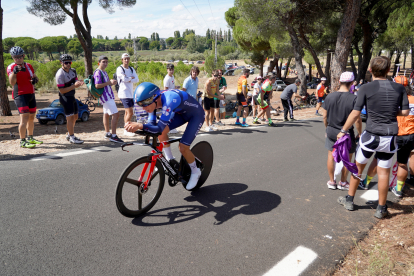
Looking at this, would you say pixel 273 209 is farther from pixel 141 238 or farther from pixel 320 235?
pixel 141 238

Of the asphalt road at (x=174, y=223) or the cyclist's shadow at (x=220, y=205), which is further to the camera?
the cyclist's shadow at (x=220, y=205)

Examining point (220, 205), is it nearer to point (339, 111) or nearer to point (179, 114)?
point (179, 114)

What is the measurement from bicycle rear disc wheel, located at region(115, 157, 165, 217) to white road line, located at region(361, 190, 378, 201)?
324 cm

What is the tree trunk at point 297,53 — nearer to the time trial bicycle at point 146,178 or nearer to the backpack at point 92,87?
the backpack at point 92,87

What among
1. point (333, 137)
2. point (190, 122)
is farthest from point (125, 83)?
point (333, 137)

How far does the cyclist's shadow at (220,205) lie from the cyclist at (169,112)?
366mm

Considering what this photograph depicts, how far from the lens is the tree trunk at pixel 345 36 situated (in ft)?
54.5

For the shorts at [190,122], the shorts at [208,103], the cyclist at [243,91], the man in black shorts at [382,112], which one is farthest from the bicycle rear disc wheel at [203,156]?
the cyclist at [243,91]

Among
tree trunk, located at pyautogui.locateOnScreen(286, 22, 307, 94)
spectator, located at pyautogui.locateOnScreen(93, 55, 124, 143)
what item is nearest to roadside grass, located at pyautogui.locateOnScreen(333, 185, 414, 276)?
spectator, located at pyautogui.locateOnScreen(93, 55, 124, 143)

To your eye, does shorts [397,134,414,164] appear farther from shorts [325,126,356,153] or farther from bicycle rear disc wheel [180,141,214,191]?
bicycle rear disc wheel [180,141,214,191]

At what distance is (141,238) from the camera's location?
3.25m

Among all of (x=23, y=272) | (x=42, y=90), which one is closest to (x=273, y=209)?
(x=23, y=272)

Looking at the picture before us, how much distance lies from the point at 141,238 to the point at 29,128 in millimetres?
5028

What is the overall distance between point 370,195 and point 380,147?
137 cm
